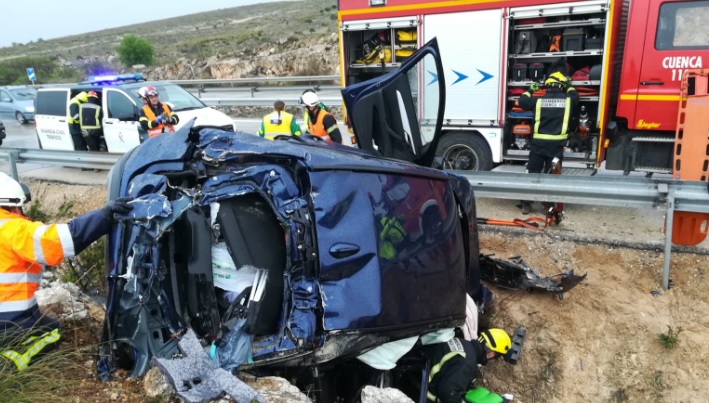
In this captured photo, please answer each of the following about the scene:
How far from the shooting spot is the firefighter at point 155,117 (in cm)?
846

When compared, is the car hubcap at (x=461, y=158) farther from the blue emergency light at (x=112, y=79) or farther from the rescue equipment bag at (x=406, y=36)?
the blue emergency light at (x=112, y=79)

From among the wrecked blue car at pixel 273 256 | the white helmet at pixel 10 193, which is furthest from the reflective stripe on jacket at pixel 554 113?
the white helmet at pixel 10 193

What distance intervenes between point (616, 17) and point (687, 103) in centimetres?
130

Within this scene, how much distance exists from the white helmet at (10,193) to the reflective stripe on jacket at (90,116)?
7031 mm

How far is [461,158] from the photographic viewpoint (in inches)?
295

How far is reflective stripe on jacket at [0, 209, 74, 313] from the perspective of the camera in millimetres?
2826

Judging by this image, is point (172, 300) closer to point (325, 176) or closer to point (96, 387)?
point (96, 387)

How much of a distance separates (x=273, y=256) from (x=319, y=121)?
472 cm

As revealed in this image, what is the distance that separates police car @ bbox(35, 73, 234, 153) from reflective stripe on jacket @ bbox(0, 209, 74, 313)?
6270 millimetres

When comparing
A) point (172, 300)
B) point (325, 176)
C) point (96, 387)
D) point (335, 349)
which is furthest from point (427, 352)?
point (96, 387)

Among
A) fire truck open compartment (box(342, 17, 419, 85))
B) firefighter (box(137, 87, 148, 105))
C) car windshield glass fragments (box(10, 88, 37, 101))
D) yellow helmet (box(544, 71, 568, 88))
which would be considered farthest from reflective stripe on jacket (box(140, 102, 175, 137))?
car windshield glass fragments (box(10, 88, 37, 101))

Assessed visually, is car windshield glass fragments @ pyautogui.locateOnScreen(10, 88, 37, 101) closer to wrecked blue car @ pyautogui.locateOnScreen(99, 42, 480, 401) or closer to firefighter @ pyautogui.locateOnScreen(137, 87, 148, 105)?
firefighter @ pyautogui.locateOnScreen(137, 87, 148, 105)

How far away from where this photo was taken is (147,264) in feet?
9.12

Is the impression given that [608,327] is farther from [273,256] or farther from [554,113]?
[554,113]
